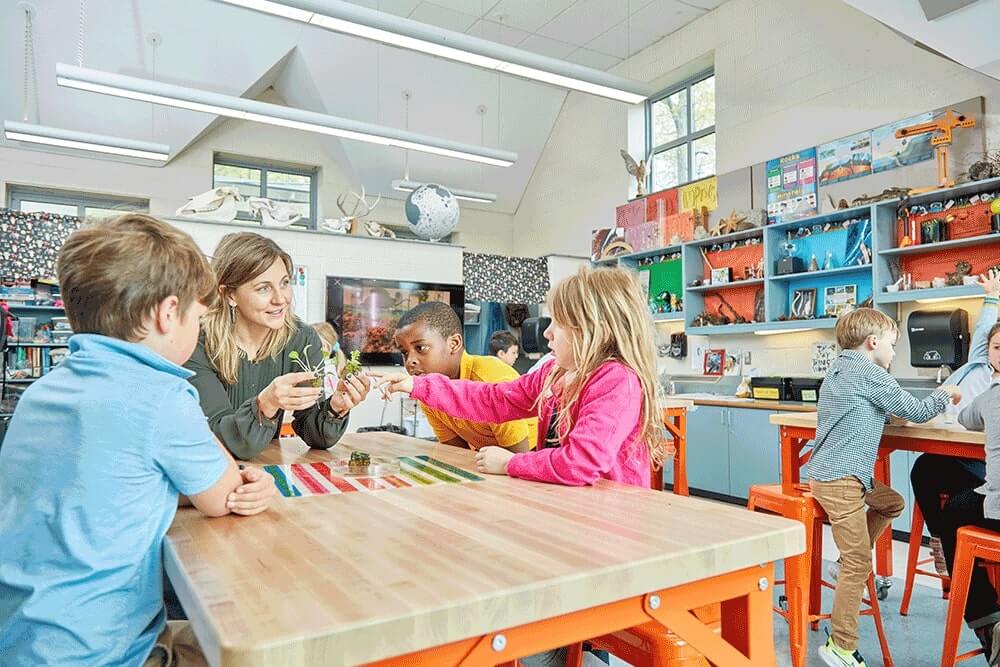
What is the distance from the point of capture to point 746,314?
19.6 ft

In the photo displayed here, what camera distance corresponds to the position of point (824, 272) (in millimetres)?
5117

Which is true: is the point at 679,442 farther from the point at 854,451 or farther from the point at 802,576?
the point at 802,576

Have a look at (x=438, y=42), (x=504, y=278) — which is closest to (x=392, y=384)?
(x=438, y=42)

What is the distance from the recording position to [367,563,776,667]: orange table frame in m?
0.74

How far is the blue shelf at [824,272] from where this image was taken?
16.1 ft

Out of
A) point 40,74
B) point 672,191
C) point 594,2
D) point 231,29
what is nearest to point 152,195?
point 40,74

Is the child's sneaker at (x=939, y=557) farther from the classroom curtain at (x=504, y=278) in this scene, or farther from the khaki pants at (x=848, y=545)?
the classroom curtain at (x=504, y=278)

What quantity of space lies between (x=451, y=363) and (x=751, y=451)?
3.43 metres

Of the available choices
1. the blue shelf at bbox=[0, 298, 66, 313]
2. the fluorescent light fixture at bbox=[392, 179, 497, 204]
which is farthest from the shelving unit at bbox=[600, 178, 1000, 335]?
the blue shelf at bbox=[0, 298, 66, 313]

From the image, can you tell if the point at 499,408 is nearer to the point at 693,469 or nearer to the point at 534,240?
the point at 693,469

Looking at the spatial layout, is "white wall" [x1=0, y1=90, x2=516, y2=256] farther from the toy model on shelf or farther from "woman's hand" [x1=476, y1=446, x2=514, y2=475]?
"woman's hand" [x1=476, y1=446, x2=514, y2=475]

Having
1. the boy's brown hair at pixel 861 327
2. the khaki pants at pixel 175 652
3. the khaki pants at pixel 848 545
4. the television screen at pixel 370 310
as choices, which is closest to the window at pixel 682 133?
the television screen at pixel 370 310

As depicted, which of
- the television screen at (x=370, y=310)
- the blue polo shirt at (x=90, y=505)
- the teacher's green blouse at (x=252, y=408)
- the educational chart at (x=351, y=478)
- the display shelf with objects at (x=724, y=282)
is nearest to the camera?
the blue polo shirt at (x=90, y=505)

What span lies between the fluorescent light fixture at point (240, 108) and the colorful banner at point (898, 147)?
10.9 feet
